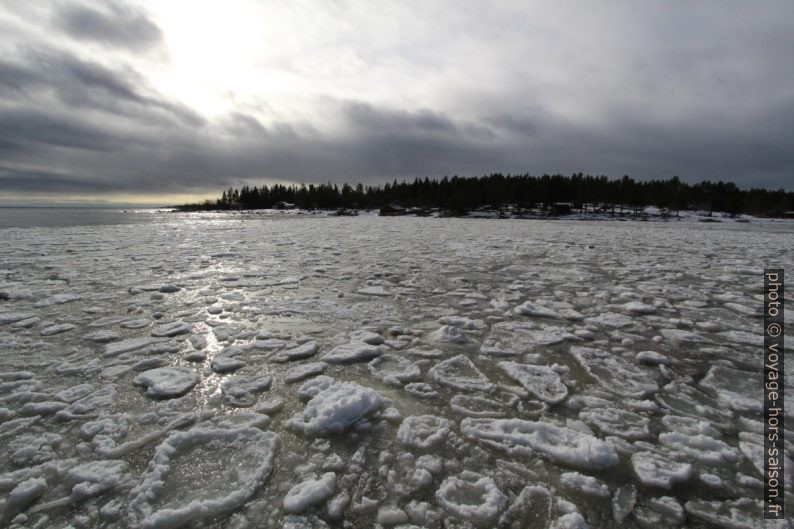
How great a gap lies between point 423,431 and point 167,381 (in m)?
2.11

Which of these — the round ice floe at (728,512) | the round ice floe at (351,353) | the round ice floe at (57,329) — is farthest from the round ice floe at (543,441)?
the round ice floe at (57,329)

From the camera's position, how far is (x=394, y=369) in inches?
122

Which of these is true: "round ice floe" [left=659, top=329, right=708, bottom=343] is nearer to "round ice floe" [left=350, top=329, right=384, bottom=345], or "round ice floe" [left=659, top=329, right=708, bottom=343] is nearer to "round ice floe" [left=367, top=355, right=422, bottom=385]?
"round ice floe" [left=367, top=355, right=422, bottom=385]

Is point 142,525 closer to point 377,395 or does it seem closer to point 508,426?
point 377,395

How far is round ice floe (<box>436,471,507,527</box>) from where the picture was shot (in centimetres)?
161

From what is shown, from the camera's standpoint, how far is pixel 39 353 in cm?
332

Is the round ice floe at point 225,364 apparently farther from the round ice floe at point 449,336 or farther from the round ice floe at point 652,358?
the round ice floe at point 652,358

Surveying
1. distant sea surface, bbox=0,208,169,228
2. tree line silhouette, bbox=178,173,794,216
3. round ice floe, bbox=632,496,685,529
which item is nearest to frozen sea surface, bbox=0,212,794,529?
round ice floe, bbox=632,496,685,529

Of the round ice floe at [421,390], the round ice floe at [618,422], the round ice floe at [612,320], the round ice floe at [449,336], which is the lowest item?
the round ice floe at [421,390]

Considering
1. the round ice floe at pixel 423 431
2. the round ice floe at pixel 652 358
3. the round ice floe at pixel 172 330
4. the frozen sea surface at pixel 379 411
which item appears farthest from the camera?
the round ice floe at pixel 172 330

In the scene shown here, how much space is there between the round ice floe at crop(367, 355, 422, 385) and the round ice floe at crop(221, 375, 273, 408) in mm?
894

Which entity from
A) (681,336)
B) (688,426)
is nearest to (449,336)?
(688,426)

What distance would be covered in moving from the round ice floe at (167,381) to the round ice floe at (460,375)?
199 cm

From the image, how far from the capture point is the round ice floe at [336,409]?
7.33 feet
